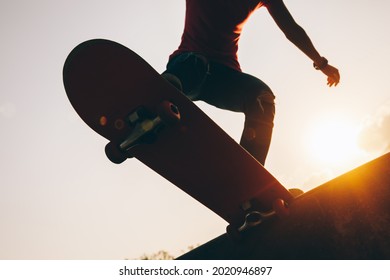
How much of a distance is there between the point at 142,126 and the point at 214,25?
108cm

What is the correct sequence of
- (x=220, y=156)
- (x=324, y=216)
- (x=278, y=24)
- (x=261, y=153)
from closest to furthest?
(x=324, y=216) → (x=220, y=156) → (x=261, y=153) → (x=278, y=24)

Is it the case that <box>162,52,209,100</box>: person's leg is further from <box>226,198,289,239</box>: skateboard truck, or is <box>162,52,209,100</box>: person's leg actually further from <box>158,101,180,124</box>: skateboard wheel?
<box>226,198,289,239</box>: skateboard truck

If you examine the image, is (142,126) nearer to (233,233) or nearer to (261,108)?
(233,233)

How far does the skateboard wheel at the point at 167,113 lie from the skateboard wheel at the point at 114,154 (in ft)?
1.23

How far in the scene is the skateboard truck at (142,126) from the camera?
5.64 feet

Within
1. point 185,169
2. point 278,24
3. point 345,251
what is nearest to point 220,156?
point 185,169

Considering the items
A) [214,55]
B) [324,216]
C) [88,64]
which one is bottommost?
[324,216]

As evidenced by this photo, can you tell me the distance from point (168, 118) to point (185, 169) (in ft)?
1.63

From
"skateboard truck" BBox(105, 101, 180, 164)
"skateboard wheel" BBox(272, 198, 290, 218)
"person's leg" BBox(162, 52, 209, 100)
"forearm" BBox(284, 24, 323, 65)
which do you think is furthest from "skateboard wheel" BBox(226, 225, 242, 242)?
"forearm" BBox(284, 24, 323, 65)

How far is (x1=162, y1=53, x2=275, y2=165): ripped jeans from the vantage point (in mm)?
2254

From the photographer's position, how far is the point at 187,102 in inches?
74.5

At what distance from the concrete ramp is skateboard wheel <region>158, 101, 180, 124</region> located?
2.71ft

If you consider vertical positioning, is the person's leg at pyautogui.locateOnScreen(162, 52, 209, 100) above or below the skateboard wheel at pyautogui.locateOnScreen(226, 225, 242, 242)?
above

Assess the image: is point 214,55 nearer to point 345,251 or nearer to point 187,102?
point 187,102
